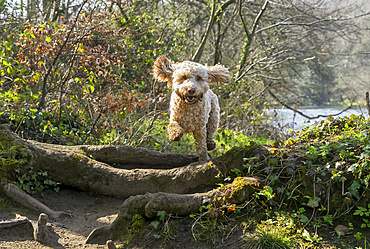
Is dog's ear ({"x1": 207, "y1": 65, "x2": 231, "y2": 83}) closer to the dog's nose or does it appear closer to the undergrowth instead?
the dog's nose

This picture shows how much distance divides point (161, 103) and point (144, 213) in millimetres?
4381

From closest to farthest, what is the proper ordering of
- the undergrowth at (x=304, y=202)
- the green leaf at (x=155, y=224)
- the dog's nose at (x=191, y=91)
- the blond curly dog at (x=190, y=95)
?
the undergrowth at (x=304, y=202) < the green leaf at (x=155, y=224) < the dog's nose at (x=191, y=91) < the blond curly dog at (x=190, y=95)

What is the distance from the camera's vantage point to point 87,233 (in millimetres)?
4375

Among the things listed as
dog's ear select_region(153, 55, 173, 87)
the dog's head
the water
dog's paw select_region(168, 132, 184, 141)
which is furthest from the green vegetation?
dog's ear select_region(153, 55, 173, 87)

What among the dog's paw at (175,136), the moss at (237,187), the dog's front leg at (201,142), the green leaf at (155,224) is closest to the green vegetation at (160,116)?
the green leaf at (155,224)

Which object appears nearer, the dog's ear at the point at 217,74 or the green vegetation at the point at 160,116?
the green vegetation at the point at 160,116

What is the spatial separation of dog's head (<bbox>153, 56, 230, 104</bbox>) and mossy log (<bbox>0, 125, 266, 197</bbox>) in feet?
3.03

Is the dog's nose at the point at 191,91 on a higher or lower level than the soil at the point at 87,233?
higher

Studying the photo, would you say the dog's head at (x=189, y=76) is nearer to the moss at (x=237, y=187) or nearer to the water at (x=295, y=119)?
the moss at (x=237, y=187)

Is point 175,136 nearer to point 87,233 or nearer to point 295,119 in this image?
point 87,233

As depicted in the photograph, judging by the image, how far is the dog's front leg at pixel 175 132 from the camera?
15.2 ft

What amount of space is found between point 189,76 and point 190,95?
0.30 m

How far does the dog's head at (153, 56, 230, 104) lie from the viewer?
14.5 ft

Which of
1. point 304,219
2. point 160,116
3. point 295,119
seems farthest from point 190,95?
point 295,119
